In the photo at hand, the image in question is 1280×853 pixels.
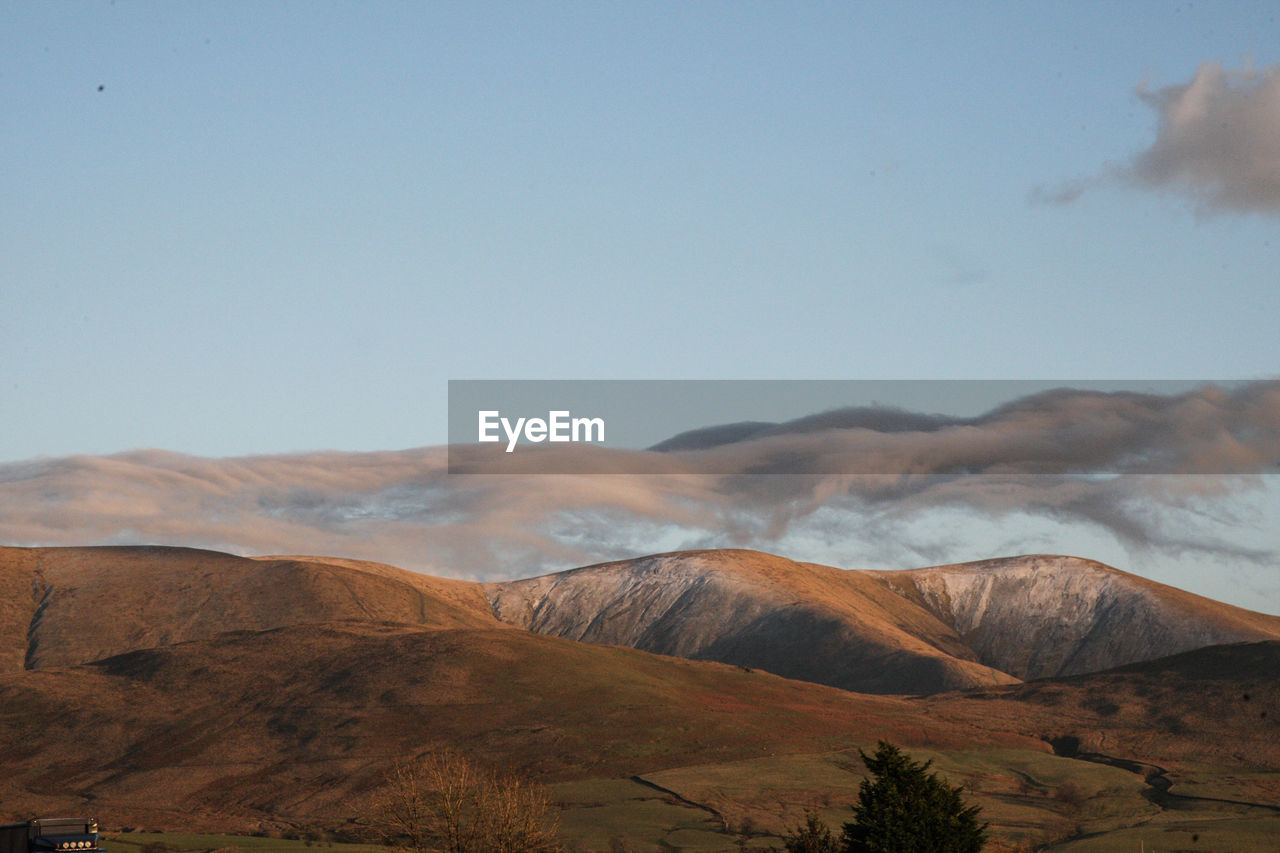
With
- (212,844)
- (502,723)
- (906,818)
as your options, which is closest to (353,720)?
(502,723)

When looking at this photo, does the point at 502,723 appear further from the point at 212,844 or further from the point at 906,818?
the point at 906,818

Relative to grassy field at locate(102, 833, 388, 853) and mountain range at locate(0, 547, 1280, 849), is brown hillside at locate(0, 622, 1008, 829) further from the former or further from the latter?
grassy field at locate(102, 833, 388, 853)

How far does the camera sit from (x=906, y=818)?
5897 centimetres

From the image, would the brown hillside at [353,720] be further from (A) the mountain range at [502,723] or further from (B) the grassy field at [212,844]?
(B) the grassy field at [212,844]

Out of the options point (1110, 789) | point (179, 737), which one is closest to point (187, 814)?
point (179, 737)

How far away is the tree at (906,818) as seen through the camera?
2315 inches

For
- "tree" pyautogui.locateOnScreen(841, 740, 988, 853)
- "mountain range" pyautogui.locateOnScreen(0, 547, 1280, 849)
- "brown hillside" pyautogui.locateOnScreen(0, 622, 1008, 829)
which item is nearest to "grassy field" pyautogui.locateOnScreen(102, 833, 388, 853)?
"brown hillside" pyautogui.locateOnScreen(0, 622, 1008, 829)

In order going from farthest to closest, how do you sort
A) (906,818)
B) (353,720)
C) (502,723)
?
(353,720) < (502,723) < (906,818)

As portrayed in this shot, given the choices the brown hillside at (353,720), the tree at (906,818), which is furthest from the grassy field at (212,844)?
the tree at (906,818)

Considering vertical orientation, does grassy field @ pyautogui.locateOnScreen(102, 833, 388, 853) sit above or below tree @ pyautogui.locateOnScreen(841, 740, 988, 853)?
below

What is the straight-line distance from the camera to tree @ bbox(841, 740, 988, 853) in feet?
193

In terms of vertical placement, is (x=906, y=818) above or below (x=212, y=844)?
above

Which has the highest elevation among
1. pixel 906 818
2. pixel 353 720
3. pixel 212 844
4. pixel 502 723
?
pixel 906 818

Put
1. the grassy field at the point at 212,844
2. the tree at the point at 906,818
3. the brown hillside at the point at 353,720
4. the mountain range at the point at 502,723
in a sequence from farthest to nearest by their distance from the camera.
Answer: the brown hillside at the point at 353,720
the mountain range at the point at 502,723
the grassy field at the point at 212,844
the tree at the point at 906,818
